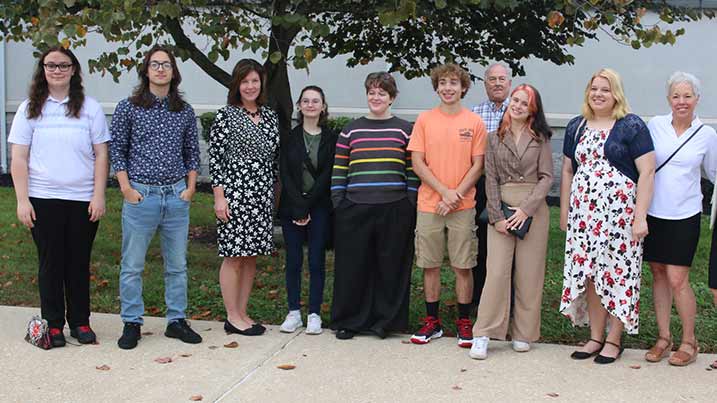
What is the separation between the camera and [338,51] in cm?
894

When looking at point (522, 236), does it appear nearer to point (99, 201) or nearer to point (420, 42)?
point (99, 201)

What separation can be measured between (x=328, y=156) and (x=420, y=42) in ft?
11.1

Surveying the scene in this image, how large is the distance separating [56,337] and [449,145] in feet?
9.01

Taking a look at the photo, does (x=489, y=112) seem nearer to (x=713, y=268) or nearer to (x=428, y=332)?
(x=428, y=332)

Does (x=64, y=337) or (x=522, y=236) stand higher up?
(x=522, y=236)

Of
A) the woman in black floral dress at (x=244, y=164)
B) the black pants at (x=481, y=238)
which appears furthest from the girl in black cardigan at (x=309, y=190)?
the black pants at (x=481, y=238)

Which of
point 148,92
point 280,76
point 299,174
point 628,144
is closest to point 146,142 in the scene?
point 148,92

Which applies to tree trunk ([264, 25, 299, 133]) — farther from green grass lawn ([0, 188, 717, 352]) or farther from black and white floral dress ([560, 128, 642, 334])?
black and white floral dress ([560, 128, 642, 334])

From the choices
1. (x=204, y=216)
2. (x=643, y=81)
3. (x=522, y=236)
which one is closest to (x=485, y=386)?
(x=522, y=236)

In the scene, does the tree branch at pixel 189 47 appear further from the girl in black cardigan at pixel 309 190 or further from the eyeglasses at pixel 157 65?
the eyeglasses at pixel 157 65

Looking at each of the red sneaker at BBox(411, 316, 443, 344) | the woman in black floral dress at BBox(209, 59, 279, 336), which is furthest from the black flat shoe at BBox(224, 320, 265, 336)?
the red sneaker at BBox(411, 316, 443, 344)

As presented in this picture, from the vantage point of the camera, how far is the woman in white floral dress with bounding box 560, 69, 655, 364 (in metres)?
5.07

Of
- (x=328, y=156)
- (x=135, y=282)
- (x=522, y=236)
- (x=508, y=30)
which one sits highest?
(x=508, y=30)

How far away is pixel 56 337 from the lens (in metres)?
5.46
